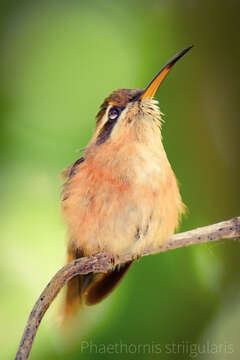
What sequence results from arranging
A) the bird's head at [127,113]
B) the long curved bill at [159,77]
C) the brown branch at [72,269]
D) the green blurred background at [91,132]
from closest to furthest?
the brown branch at [72,269] < the long curved bill at [159,77] < the bird's head at [127,113] < the green blurred background at [91,132]

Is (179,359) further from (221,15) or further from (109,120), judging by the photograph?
(221,15)

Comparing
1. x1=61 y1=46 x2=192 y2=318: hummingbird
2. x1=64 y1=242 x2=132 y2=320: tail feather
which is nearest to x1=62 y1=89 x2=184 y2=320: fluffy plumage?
x1=61 y1=46 x2=192 y2=318: hummingbird

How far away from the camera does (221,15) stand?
1501mm

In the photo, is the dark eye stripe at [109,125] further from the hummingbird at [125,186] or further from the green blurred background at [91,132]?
the green blurred background at [91,132]

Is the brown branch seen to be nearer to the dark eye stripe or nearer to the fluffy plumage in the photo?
the fluffy plumage

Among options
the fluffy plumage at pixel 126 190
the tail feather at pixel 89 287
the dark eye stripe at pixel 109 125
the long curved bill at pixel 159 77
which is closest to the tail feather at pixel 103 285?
the tail feather at pixel 89 287

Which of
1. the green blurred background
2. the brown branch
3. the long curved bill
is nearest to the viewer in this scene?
the brown branch

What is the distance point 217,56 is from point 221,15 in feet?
0.44

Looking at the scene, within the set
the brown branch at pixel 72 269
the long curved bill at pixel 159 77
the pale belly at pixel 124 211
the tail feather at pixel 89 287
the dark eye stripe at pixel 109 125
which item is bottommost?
the tail feather at pixel 89 287

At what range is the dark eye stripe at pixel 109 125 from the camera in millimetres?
1189

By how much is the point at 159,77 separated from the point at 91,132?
1.23 feet

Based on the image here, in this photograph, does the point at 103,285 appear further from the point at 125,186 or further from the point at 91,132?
the point at 91,132

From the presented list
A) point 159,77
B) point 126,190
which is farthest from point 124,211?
point 159,77

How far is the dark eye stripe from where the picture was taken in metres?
1.19
